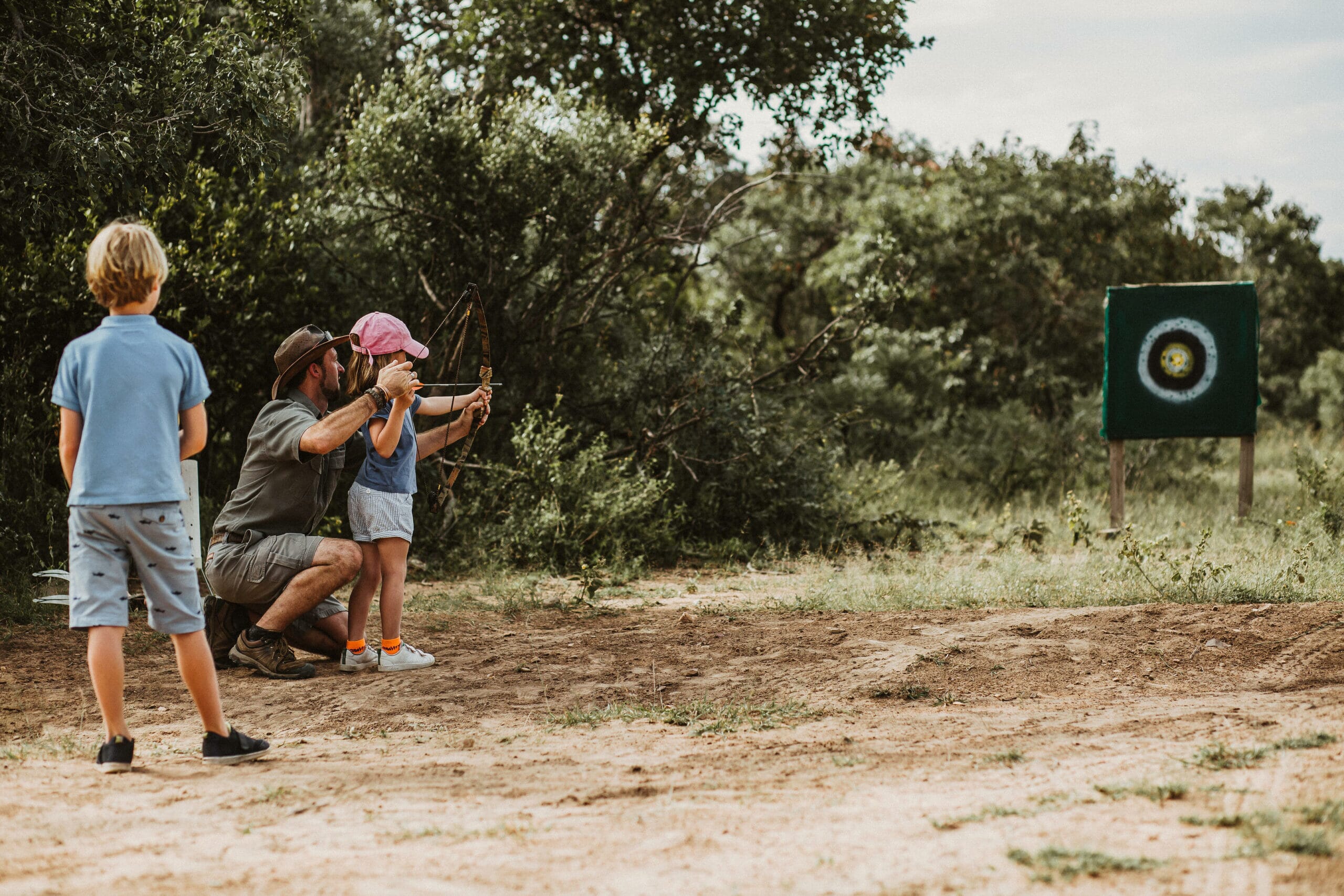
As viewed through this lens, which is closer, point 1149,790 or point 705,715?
point 1149,790

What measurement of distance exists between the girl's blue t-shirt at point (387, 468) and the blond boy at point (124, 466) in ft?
4.52

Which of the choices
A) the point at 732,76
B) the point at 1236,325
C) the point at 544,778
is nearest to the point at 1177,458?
the point at 1236,325

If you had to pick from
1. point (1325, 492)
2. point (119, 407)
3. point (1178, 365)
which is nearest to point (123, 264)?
point (119, 407)

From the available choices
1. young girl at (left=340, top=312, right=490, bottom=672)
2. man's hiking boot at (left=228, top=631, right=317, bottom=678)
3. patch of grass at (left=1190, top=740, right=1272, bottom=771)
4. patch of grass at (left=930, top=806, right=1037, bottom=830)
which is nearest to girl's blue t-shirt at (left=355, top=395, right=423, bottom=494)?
young girl at (left=340, top=312, right=490, bottom=672)

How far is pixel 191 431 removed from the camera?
383 centimetres

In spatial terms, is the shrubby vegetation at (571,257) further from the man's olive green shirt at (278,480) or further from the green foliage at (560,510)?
the man's olive green shirt at (278,480)

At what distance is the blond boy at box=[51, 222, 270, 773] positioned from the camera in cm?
359

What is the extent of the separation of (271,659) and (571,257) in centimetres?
564

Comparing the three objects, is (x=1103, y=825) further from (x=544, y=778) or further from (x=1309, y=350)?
(x=1309, y=350)

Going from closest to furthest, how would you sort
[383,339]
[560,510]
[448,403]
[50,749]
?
[50,749], [383,339], [448,403], [560,510]

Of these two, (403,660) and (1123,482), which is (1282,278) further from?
(403,660)

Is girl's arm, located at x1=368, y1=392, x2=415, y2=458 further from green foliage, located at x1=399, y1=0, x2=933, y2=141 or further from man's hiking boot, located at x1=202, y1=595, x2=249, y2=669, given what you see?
green foliage, located at x1=399, y1=0, x2=933, y2=141

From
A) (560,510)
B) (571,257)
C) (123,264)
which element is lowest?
(560,510)

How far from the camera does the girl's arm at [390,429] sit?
4871 millimetres
